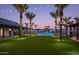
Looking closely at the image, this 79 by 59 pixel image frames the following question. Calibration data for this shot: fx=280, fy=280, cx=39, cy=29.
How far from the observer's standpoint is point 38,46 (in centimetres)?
575

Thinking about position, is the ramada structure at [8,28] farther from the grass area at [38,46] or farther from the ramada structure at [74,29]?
the ramada structure at [74,29]

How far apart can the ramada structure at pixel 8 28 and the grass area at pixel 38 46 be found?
0.54 feet

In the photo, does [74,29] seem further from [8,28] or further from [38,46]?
[8,28]

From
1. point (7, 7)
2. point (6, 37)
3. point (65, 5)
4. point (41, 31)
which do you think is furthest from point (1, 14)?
point (65, 5)

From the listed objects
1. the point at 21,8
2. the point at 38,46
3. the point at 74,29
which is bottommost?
the point at 38,46

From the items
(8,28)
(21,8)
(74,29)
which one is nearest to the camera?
(21,8)

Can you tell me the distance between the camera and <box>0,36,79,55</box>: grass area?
5.68 m

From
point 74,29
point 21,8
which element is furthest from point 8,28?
point 74,29

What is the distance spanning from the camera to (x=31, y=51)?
5699 mm

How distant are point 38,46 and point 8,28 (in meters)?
0.83

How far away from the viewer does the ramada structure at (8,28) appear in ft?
19.2
